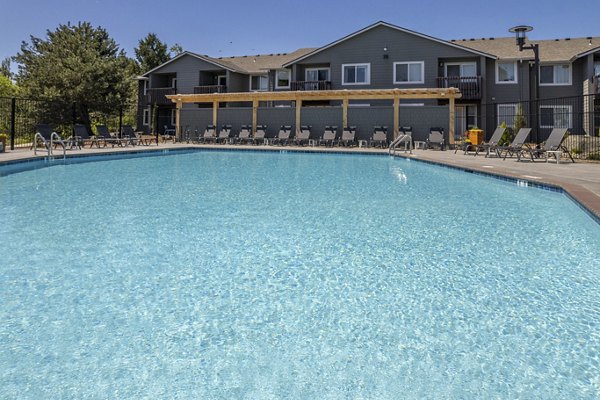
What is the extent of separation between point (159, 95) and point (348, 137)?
16.1 meters

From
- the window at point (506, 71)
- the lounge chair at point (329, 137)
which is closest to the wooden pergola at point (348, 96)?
the lounge chair at point (329, 137)

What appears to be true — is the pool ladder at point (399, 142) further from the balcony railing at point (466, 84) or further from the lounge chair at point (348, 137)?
the balcony railing at point (466, 84)

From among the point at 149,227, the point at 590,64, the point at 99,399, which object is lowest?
the point at 99,399

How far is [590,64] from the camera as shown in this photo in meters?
23.0

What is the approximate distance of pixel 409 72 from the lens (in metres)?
25.2

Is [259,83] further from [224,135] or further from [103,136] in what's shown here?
[103,136]

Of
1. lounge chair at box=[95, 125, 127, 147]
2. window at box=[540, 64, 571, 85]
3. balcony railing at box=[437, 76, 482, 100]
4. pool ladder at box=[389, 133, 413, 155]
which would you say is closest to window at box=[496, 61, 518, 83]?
window at box=[540, 64, 571, 85]

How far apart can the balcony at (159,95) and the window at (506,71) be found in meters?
20.5

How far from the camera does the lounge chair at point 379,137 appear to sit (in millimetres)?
21438

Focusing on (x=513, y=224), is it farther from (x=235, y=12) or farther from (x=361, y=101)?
(x=235, y=12)

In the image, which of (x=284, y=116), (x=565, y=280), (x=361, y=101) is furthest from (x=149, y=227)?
(x=361, y=101)

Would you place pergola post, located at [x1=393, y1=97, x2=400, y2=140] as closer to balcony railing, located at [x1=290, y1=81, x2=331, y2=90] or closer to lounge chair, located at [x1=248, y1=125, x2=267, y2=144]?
balcony railing, located at [x1=290, y1=81, x2=331, y2=90]

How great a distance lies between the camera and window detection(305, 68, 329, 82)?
2730 centimetres

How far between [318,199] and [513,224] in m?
3.22
